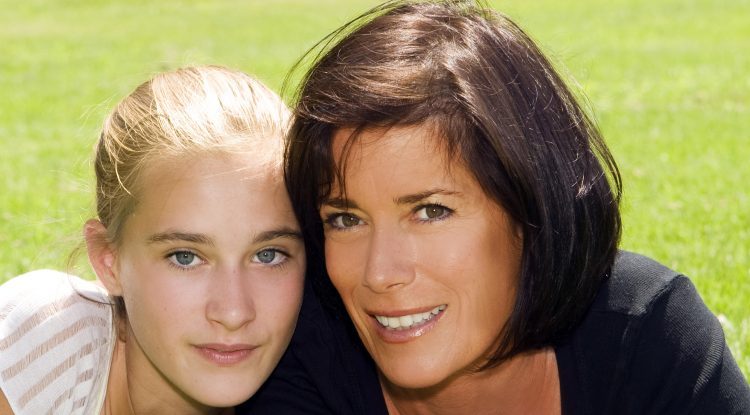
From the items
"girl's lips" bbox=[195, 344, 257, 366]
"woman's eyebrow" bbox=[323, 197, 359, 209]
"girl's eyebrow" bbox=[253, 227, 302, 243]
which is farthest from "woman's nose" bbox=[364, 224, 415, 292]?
"girl's lips" bbox=[195, 344, 257, 366]

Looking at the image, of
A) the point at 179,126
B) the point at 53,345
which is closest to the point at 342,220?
the point at 179,126

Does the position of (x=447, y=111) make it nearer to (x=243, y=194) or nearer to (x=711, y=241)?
(x=243, y=194)

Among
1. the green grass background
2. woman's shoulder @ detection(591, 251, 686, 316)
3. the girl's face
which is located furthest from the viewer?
the green grass background

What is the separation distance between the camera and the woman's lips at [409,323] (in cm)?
302

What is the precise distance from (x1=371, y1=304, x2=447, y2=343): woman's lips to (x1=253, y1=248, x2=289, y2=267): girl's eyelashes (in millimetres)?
482

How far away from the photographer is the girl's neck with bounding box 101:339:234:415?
12.3 feet

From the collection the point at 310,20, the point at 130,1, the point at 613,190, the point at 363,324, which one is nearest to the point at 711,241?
the point at 613,190

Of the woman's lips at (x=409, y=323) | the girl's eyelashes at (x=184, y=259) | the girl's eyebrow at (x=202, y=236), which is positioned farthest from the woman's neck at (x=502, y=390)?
the girl's eyelashes at (x=184, y=259)

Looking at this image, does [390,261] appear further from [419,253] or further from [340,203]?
[340,203]

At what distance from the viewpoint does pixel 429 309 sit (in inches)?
118

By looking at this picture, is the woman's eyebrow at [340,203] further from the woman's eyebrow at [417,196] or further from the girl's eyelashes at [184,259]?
the girl's eyelashes at [184,259]

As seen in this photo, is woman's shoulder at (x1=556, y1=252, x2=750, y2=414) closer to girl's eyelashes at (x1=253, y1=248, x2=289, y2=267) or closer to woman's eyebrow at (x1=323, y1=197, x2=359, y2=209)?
woman's eyebrow at (x1=323, y1=197, x2=359, y2=209)

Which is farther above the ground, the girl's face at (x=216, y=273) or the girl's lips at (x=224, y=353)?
the girl's face at (x=216, y=273)

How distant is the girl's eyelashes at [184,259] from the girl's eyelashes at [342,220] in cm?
44
